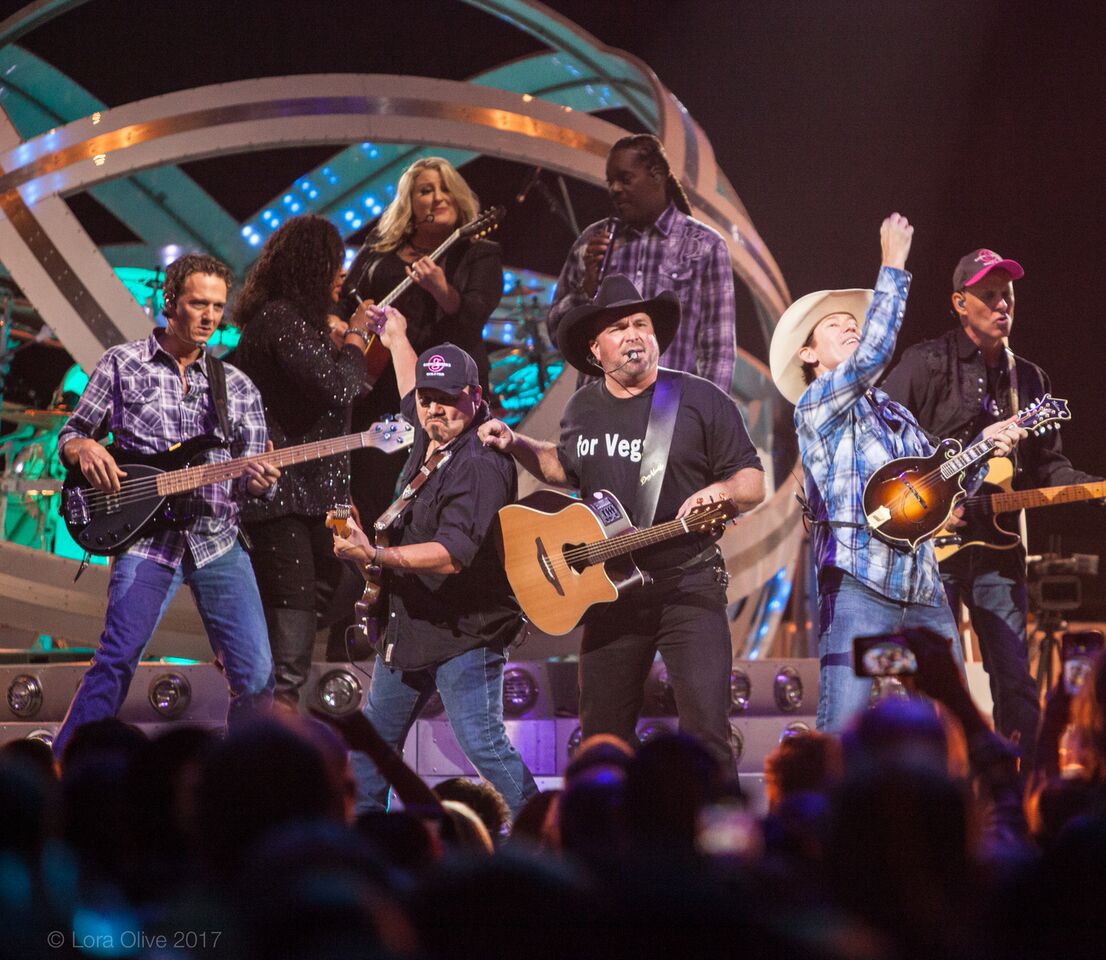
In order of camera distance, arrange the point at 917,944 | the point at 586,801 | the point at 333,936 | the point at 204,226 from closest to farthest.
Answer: the point at 333,936 → the point at 917,944 → the point at 586,801 → the point at 204,226

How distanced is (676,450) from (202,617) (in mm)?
2387

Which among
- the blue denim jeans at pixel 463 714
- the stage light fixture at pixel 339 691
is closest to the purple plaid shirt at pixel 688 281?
the blue denim jeans at pixel 463 714

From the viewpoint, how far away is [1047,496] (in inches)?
290

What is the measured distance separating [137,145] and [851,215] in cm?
816

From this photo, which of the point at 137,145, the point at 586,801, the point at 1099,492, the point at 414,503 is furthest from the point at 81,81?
the point at 586,801

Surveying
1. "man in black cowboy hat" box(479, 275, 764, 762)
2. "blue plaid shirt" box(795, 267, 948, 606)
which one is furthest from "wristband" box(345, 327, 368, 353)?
"blue plaid shirt" box(795, 267, 948, 606)

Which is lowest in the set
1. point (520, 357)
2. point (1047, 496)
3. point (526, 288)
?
point (1047, 496)


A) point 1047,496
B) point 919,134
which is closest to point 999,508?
point 1047,496

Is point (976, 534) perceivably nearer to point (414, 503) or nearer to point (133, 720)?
point (414, 503)

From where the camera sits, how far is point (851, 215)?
14430 millimetres

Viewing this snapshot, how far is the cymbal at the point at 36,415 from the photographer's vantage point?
11.7 metres

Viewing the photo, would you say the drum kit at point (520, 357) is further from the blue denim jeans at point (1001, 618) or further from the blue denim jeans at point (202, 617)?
the blue denim jeans at point (202, 617)

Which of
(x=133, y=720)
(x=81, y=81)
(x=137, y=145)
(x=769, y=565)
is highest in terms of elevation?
(x=81, y=81)

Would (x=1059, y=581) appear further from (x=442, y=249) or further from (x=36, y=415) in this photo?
(x=36, y=415)
